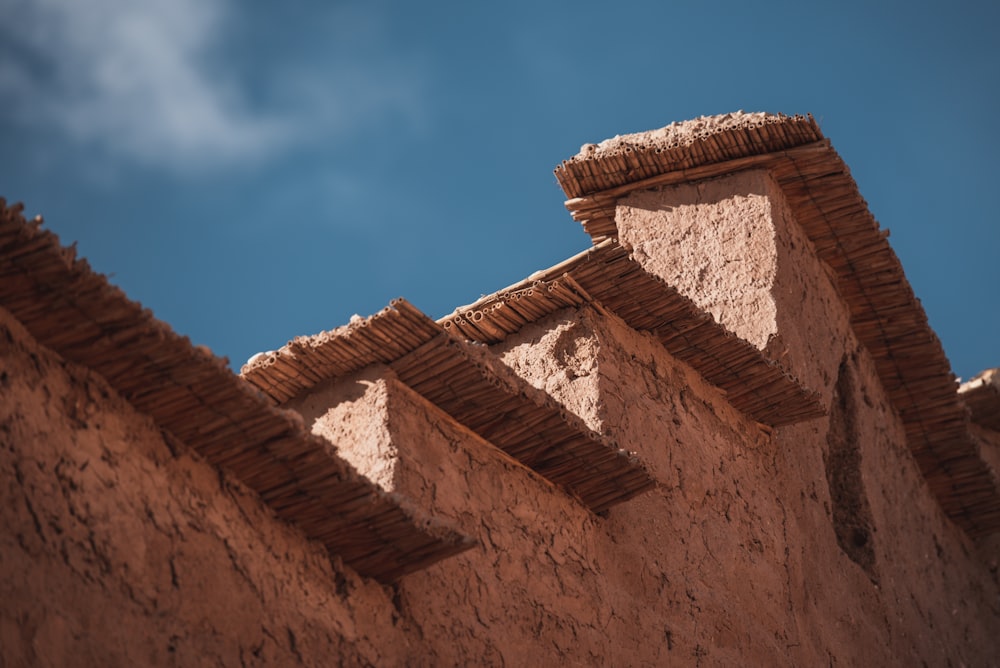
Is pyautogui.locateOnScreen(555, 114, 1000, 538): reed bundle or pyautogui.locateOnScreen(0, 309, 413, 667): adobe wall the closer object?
pyautogui.locateOnScreen(0, 309, 413, 667): adobe wall

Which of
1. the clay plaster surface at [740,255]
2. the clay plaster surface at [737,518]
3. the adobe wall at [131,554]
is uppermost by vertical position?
the clay plaster surface at [740,255]

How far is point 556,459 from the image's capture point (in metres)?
6.04

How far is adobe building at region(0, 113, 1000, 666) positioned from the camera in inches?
169

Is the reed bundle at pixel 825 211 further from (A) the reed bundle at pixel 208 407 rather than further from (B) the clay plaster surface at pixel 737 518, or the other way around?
(A) the reed bundle at pixel 208 407

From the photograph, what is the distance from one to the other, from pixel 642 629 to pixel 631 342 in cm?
145

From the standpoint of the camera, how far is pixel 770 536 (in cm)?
746

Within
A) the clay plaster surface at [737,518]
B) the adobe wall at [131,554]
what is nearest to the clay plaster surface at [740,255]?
the clay plaster surface at [737,518]

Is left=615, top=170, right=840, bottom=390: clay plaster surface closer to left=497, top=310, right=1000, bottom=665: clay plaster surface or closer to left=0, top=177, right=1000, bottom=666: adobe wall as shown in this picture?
left=0, top=177, right=1000, bottom=666: adobe wall

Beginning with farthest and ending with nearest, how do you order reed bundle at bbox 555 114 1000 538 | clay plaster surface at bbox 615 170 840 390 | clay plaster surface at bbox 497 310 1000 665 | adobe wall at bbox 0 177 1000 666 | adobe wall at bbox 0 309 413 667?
reed bundle at bbox 555 114 1000 538 → clay plaster surface at bbox 615 170 840 390 → clay plaster surface at bbox 497 310 1000 665 → adobe wall at bbox 0 177 1000 666 → adobe wall at bbox 0 309 413 667

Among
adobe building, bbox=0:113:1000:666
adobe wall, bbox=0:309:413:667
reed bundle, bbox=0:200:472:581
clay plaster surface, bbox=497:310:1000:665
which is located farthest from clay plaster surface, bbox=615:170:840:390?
adobe wall, bbox=0:309:413:667

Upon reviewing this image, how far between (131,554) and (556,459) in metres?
2.12

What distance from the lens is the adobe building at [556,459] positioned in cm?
430

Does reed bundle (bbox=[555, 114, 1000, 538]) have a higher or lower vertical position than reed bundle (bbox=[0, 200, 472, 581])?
higher

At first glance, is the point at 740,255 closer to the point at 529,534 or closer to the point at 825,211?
the point at 825,211
